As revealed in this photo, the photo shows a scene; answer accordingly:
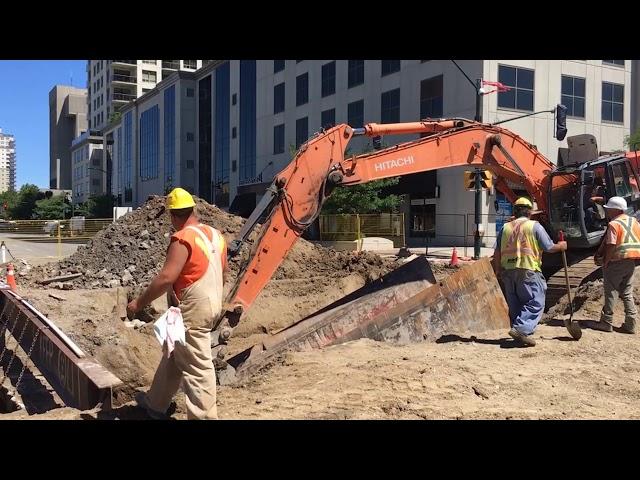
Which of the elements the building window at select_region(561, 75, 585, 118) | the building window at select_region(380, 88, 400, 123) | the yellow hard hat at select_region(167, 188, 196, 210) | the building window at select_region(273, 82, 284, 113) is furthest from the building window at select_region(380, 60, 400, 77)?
the yellow hard hat at select_region(167, 188, 196, 210)

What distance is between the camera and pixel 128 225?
1512 cm

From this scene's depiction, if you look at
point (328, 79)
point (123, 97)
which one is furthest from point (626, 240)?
point (123, 97)

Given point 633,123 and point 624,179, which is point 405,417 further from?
point 633,123

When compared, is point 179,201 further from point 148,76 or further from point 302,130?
point 148,76

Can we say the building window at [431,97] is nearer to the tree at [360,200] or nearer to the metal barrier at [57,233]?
the tree at [360,200]

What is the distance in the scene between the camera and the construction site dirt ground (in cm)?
476

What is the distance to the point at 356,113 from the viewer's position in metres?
36.1

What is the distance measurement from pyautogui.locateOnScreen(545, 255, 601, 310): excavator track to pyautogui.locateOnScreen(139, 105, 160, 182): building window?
6434cm

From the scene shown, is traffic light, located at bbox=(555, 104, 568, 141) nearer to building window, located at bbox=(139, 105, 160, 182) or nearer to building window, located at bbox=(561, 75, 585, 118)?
building window, located at bbox=(561, 75, 585, 118)

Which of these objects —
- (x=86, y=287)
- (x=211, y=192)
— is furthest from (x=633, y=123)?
(x=211, y=192)

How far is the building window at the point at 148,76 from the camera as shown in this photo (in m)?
92.1

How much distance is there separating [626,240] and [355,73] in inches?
1192
